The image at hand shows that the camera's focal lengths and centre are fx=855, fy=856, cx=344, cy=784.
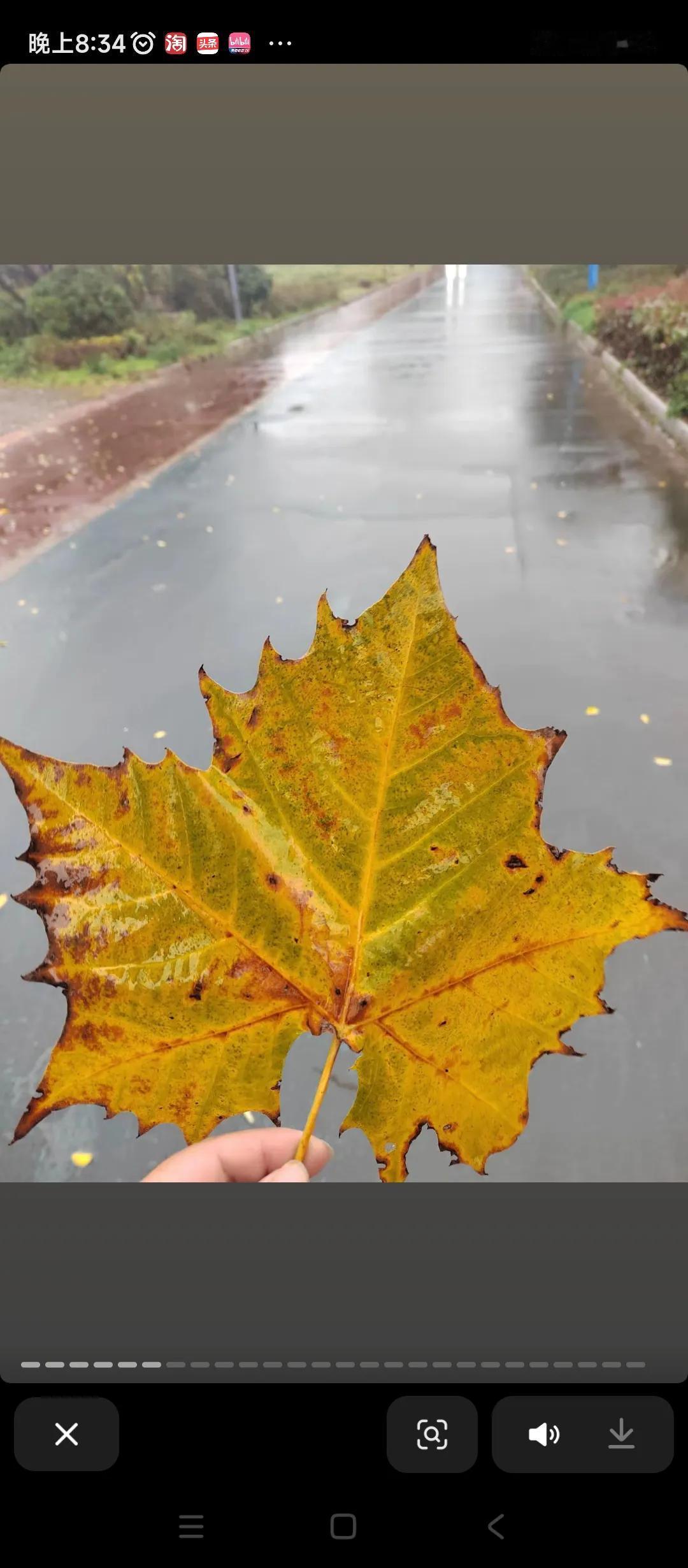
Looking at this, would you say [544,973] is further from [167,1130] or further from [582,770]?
[582,770]

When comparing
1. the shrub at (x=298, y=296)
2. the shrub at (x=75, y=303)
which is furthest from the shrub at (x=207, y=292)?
the shrub at (x=75, y=303)

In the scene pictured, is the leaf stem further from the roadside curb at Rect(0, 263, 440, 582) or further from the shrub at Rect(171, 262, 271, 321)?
the shrub at Rect(171, 262, 271, 321)

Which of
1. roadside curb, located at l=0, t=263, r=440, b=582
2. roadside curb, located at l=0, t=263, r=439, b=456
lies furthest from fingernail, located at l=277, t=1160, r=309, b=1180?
roadside curb, located at l=0, t=263, r=439, b=456

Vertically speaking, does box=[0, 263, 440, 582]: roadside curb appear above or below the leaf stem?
above

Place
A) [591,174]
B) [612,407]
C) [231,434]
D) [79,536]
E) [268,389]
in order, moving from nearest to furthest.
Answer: [591,174] → [79,536] → [612,407] → [231,434] → [268,389]

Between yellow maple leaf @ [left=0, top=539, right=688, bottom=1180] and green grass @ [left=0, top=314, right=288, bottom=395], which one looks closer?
yellow maple leaf @ [left=0, top=539, right=688, bottom=1180]

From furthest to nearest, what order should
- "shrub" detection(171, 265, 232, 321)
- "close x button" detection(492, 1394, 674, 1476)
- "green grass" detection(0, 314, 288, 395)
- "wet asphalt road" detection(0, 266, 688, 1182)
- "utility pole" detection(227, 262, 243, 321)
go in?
"shrub" detection(171, 265, 232, 321)
"utility pole" detection(227, 262, 243, 321)
"green grass" detection(0, 314, 288, 395)
"wet asphalt road" detection(0, 266, 688, 1182)
"close x button" detection(492, 1394, 674, 1476)

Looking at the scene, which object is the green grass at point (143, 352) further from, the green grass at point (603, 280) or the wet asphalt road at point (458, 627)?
the wet asphalt road at point (458, 627)

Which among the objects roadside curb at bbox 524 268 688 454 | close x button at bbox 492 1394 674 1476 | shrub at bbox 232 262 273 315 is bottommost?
close x button at bbox 492 1394 674 1476

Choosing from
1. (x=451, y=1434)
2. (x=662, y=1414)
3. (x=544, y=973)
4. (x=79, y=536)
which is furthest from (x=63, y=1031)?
(x=79, y=536)
